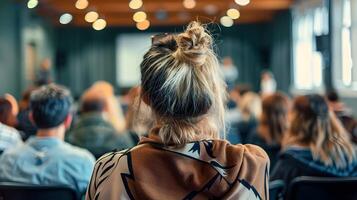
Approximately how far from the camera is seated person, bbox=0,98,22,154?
3314 millimetres

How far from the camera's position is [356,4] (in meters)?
8.41

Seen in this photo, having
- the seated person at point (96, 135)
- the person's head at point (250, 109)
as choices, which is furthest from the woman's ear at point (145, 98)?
the person's head at point (250, 109)

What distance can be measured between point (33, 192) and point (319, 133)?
1.47 meters

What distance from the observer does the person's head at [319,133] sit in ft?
9.03

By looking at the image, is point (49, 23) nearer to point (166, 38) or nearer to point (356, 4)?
point (356, 4)

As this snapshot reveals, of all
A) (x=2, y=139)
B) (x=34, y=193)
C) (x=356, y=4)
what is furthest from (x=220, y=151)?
(x=356, y=4)

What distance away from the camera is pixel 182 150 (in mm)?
1409

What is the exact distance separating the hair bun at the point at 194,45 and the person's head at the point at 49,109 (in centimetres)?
129

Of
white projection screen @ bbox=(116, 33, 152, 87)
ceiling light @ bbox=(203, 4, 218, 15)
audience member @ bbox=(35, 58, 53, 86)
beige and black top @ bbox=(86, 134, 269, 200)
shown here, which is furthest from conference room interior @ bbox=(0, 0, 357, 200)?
white projection screen @ bbox=(116, 33, 152, 87)

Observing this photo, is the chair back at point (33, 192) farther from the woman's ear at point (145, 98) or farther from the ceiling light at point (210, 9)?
the ceiling light at point (210, 9)

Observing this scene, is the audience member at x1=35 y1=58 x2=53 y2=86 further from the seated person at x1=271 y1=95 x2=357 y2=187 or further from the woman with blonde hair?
the woman with blonde hair

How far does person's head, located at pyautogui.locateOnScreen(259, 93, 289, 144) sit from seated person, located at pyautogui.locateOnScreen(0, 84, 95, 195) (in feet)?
6.33

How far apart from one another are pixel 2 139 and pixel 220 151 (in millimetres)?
2219

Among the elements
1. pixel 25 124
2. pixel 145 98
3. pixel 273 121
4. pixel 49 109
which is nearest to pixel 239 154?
pixel 145 98
